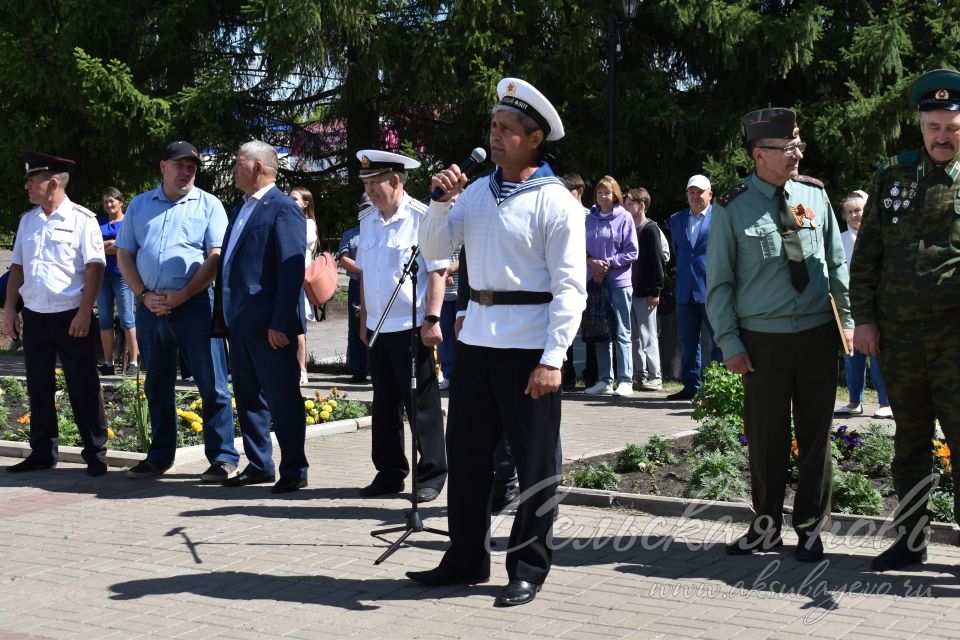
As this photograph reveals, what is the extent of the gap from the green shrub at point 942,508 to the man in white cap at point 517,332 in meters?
2.29

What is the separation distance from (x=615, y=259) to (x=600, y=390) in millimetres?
1310

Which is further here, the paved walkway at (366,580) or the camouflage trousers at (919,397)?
the camouflage trousers at (919,397)

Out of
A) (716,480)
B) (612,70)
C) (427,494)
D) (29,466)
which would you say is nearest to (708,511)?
(716,480)

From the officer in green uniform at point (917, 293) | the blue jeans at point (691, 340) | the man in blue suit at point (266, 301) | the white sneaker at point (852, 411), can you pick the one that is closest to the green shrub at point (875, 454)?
the officer in green uniform at point (917, 293)

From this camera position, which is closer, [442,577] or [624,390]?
[442,577]

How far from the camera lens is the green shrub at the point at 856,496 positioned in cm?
704

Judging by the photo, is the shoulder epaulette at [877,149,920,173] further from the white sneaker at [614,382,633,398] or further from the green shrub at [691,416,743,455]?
the white sneaker at [614,382,633,398]

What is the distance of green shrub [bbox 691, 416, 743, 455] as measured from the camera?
8328 mm

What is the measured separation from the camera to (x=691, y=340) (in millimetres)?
12508

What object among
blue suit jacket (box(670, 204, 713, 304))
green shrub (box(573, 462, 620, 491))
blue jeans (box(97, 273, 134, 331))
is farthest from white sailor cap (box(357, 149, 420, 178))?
blue jeans (box(97, 273, 134, 331))

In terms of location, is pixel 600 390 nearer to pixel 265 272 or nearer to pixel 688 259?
pixel 688 259

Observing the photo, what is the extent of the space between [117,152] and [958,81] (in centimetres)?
1326

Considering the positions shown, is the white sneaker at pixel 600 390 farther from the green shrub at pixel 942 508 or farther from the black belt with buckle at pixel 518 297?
the black belt with buckle at pixel 518 297

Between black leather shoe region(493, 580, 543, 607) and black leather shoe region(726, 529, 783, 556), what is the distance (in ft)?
4.05
